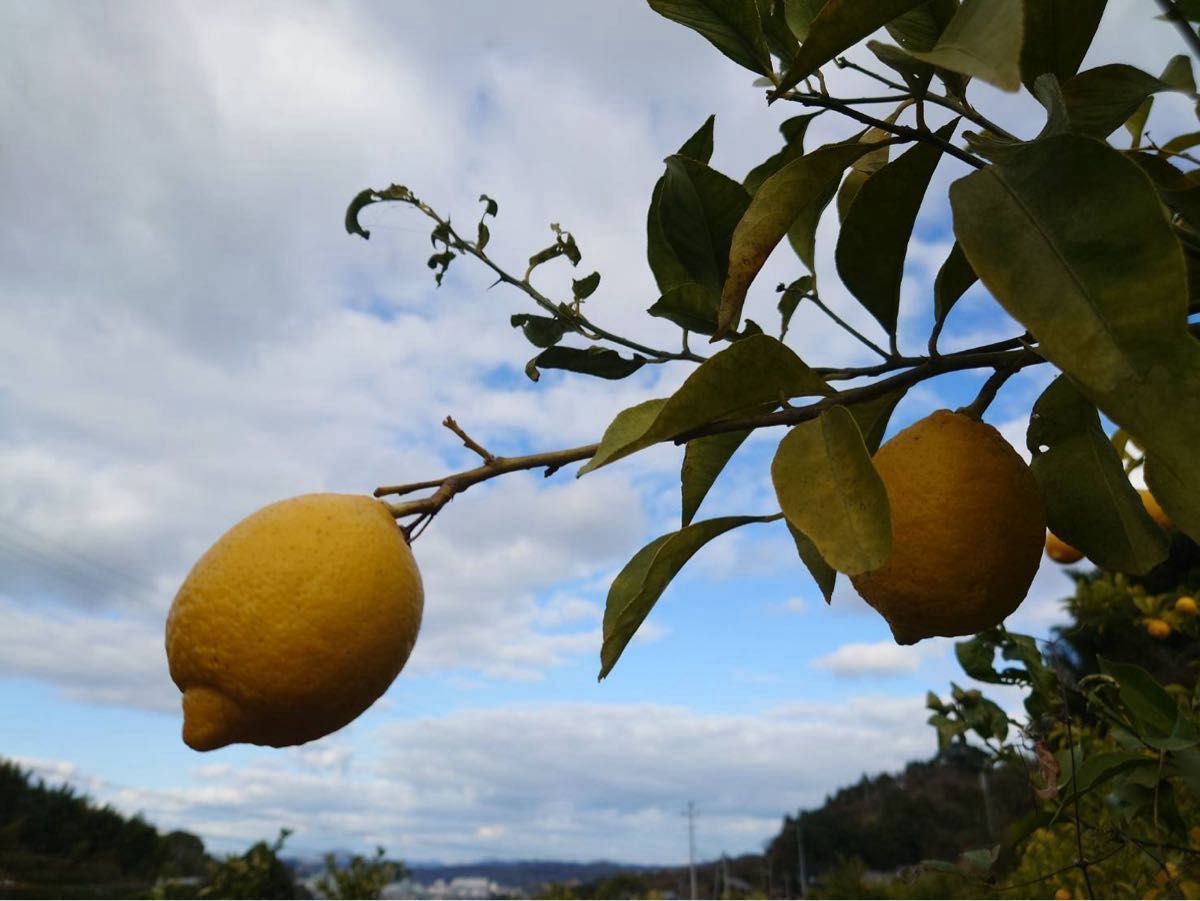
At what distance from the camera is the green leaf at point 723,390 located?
550 mm

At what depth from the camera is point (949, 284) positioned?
0.75 meters

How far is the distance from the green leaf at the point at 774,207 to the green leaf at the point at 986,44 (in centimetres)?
12

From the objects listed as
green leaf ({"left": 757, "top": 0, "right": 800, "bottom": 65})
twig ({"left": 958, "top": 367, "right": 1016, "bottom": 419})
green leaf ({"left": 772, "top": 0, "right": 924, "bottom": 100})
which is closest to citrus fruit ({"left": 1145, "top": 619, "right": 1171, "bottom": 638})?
twig ({"left": 958, "top": 367, "right": 1016, "bottom": 419})

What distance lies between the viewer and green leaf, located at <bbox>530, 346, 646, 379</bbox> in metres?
0.94

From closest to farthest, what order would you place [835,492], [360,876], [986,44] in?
[986,44]
[835,492]
[360,876]

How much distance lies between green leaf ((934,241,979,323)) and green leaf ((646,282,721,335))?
18cm

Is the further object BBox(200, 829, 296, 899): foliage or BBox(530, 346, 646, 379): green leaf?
BBox(200, 829, 296, 899): foliage

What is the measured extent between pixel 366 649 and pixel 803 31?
594 mm

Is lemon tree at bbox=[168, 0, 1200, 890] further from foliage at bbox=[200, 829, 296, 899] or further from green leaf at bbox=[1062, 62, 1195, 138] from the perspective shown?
foliage at bbox=[200, 829, 296, 899]

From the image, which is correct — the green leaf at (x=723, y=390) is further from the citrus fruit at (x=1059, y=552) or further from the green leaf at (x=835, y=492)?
the citrus fruit at (x=1059, y=552)

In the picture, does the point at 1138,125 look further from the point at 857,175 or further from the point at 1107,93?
the point at 1107,93

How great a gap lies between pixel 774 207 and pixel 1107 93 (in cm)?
30

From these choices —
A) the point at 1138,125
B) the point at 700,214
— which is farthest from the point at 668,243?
the point at 1138,125

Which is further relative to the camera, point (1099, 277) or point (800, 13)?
point (800, 13)
